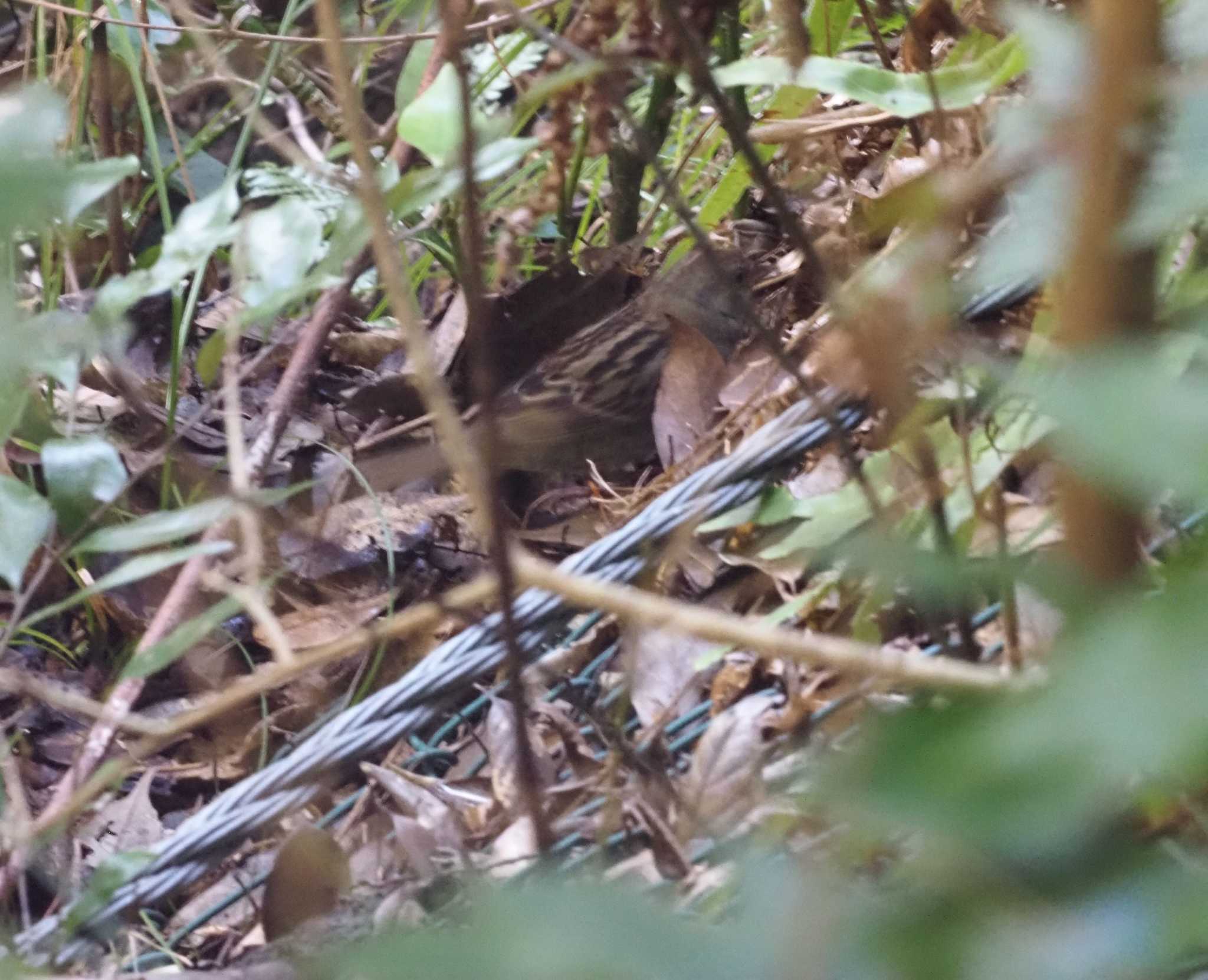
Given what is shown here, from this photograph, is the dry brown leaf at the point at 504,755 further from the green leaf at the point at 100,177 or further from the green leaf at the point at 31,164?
the green leaf at the point at 31,164

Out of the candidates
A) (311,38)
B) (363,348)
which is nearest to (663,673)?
(311,38)

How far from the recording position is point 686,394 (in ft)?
6.36

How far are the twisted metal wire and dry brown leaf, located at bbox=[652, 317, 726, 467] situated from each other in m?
0.76

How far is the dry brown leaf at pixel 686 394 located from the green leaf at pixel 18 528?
3.41ft

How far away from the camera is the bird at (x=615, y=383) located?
2.03m

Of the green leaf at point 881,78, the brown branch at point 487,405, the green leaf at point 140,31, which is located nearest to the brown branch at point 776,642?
the brown branch at point 487,405

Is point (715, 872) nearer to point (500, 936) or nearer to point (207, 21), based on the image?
point (500, 936)

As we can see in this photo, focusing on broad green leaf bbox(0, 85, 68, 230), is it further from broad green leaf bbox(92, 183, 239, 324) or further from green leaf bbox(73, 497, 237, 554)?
broad green leaf bbox(92, 183, 239, 324)

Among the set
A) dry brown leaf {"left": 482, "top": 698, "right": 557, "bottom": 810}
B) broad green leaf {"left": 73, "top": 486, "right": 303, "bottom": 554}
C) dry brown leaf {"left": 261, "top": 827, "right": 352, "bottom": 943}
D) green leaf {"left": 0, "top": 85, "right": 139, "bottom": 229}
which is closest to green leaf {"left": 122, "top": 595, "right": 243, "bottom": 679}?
broad green leaf {"left": 73, "top": 486, "right": 303, "bottom": 554}

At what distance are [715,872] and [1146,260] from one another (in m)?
0.45

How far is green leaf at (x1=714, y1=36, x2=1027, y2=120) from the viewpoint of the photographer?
1.46 meters

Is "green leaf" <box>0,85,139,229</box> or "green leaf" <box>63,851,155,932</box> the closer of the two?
"green leaf" <box>0,85,139,229</box>

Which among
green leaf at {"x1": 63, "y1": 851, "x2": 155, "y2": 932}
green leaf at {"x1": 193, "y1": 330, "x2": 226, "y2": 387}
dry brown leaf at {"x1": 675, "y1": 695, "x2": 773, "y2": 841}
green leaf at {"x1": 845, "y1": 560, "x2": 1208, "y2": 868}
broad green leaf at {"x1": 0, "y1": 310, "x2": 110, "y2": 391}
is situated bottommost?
dry brown leaf at {"x1": 675, "y1": 695, "x2": 773, "y2": 841}

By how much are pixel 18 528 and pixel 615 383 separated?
1.21 meters
